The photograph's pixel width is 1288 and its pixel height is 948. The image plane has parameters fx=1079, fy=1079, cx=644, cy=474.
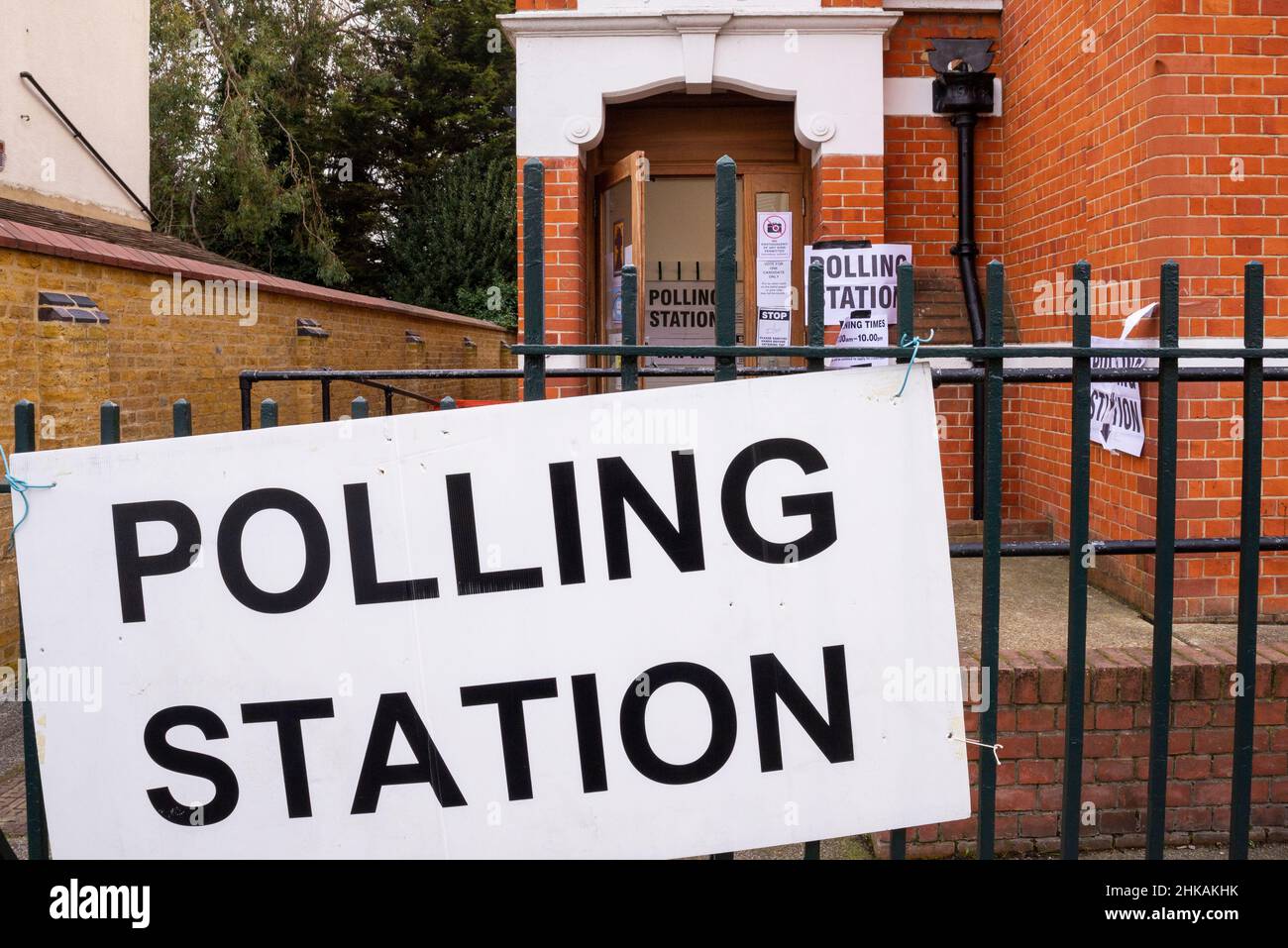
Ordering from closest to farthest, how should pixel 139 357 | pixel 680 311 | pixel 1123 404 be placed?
1. pixel 1123 404
2. pixel 139 357
3. pixel 680 311

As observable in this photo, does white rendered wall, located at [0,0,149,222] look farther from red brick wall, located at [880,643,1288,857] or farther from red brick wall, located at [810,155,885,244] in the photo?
red brick wall, located at [880,643,1288,857]

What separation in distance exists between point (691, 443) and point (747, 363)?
14.9 feet

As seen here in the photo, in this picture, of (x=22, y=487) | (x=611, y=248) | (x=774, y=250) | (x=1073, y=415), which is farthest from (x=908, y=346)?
(x=611, y=248)

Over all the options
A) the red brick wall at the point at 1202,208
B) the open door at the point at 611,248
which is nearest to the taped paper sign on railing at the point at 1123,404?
the red brick wall at the point at 1202,208

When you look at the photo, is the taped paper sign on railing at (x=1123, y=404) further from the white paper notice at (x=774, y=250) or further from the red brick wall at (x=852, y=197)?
the white paper notice at (x=774, y=250)

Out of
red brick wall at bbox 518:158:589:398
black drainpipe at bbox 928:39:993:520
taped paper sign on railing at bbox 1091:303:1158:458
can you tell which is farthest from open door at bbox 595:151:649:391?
taped paper sign on railing at bbox 1091:303:1158:458

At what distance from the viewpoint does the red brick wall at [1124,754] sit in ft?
11.9

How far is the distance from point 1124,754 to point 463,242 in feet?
75.0

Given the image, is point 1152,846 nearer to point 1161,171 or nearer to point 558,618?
point 558,618

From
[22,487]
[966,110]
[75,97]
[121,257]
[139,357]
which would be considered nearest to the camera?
[22,487]

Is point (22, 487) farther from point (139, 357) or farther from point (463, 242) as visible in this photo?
point (463, 242)

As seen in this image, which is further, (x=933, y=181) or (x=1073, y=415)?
(x=933, y=181)

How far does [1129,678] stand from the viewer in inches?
142

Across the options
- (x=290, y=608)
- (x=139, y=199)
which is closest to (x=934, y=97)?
(x=290, y=608)
